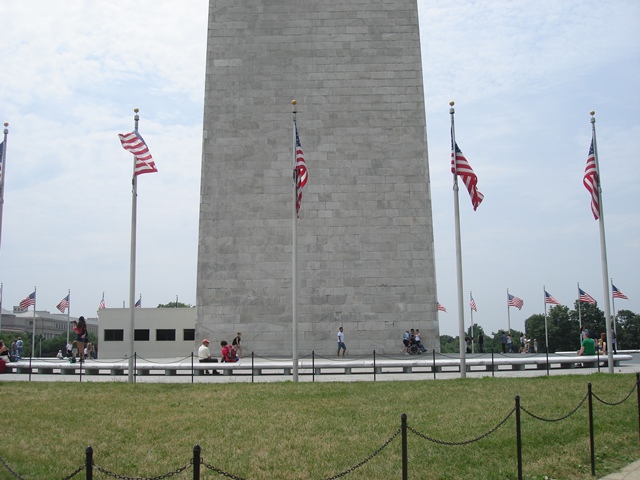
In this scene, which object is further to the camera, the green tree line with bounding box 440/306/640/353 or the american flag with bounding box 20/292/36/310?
the green tree line with bounding box 440/306/640/353

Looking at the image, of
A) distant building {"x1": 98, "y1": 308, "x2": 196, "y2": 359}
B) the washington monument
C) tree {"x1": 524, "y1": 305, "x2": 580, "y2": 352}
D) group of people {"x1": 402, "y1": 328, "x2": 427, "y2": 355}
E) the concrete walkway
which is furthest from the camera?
tree {"x1": 524, "y1": 305, "x2": 580, "y2": 352}

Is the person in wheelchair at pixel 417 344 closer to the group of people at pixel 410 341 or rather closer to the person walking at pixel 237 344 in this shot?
the group of people at pixel 410 341

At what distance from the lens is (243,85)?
3331cm

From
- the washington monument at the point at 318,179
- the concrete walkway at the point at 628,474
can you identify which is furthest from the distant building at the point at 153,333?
the concrete walkway at the point at 628,474

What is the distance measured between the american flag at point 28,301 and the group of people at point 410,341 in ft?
71.4

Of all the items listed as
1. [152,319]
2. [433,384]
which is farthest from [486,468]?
[152,319]

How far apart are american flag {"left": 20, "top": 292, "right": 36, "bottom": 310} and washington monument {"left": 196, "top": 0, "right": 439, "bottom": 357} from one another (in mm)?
13263

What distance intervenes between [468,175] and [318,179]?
1162cm

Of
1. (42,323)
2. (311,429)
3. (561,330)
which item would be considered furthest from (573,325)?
(42,323)

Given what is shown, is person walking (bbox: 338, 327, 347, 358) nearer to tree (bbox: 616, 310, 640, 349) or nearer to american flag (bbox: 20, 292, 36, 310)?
american flag (bbox: 20, 292, 36, 310)

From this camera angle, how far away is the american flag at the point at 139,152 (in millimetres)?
21703

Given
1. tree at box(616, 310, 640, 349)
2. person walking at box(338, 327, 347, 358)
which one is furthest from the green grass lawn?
tree at box(616, 310, 640, 349)

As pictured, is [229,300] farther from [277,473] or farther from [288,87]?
[277,473]

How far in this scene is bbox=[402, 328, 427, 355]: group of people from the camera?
3098 cm
